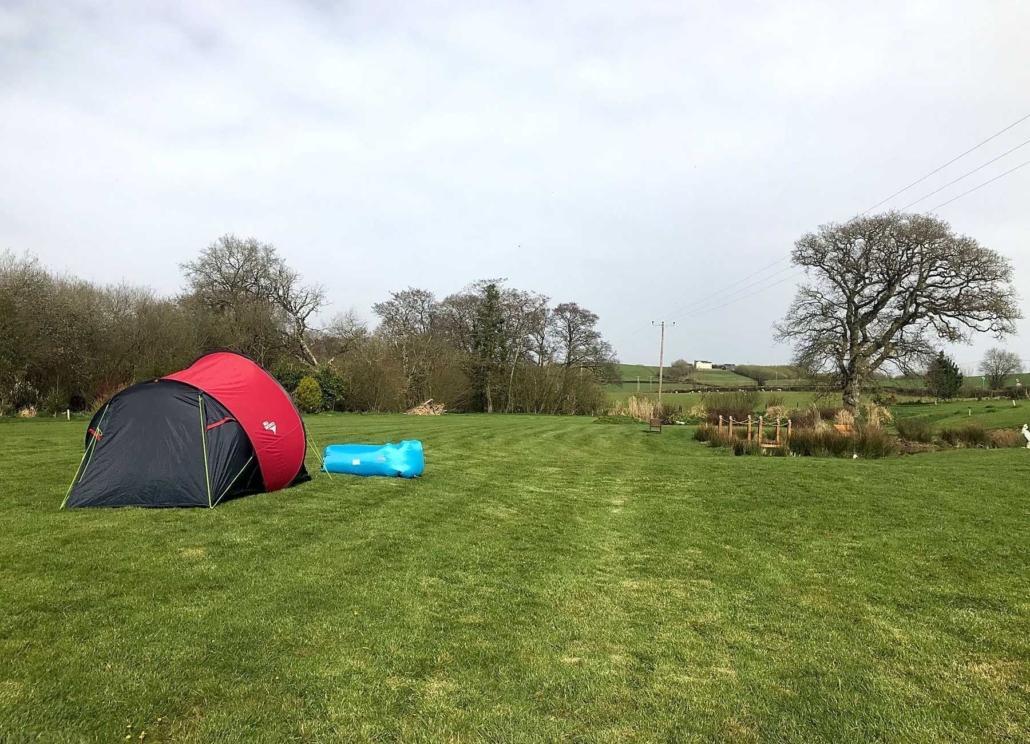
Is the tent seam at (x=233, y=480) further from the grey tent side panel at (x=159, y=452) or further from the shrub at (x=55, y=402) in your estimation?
the shrub at (x=55, y=402)

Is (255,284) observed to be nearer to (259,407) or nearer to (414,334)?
(414,334)

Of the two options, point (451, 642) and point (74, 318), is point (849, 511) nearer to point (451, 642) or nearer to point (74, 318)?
point (451, 642)

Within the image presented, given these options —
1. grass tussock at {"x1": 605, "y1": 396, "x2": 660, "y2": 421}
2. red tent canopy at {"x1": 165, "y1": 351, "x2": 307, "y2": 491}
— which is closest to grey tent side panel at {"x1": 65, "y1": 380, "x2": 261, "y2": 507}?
red tent canopy at {"x1": 165, "y1": 351, "x2": 307, "y2": 491}

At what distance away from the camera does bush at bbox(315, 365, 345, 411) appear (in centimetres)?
3103

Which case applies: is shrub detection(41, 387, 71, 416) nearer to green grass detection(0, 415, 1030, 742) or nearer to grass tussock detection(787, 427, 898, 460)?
green grass detection(0, 415, 1030, 742)

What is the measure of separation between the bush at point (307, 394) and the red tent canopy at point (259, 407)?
21.4 meters

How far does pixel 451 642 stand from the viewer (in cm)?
368

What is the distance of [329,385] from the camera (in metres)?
31.1

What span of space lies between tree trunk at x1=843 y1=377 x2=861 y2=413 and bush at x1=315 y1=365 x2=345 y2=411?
25.6 m

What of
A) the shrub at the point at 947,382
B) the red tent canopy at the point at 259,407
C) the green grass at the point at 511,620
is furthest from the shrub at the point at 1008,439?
the shrub at the point at 947,382

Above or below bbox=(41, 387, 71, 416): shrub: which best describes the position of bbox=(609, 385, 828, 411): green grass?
above

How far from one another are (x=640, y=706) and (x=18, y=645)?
340cm

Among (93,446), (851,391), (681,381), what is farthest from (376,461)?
(681,381)

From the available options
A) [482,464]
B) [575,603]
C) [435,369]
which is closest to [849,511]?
[575,603]
